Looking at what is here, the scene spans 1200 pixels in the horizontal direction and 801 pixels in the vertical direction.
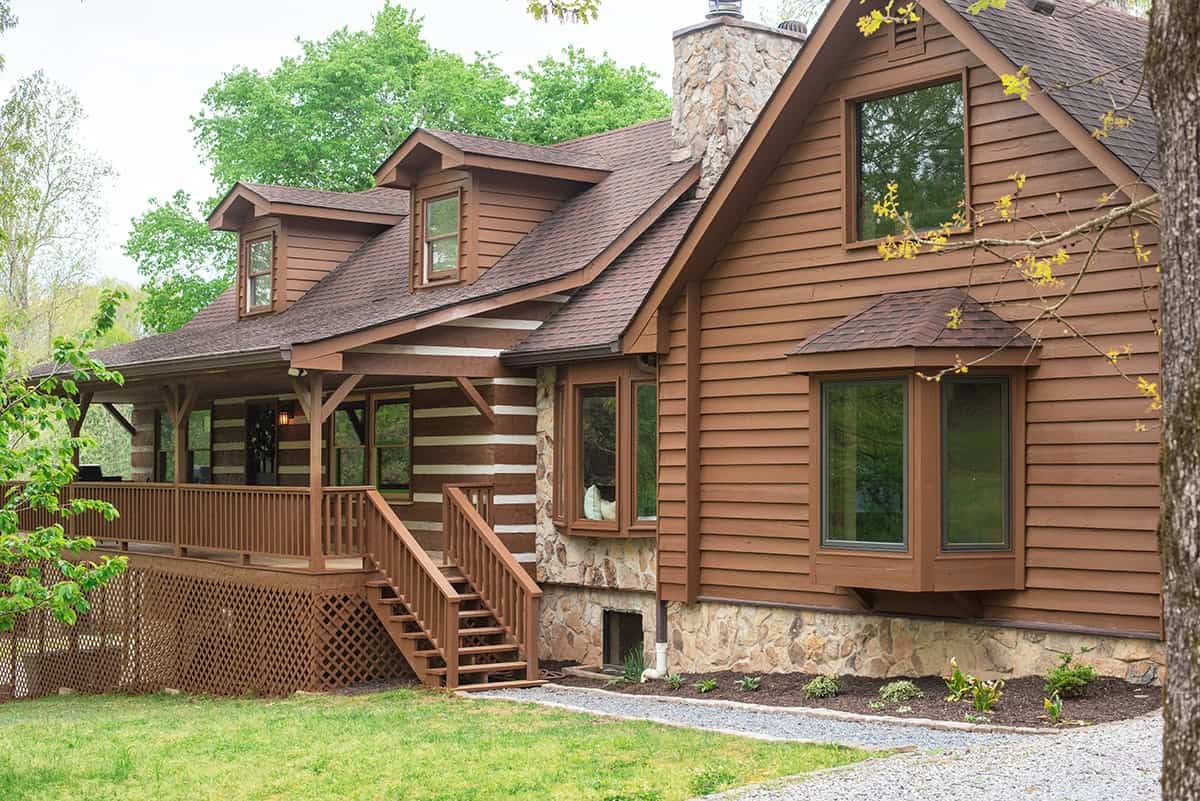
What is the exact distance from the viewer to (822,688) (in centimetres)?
1248

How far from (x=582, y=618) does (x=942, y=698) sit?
5.91m

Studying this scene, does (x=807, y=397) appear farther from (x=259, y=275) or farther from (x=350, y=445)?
(x=259, y=275)

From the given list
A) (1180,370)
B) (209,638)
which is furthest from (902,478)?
(209,638)

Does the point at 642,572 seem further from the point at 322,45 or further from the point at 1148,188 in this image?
the point at 322,45

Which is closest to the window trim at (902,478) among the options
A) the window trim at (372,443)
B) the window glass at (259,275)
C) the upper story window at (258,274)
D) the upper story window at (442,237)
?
the window trim at (372,443)

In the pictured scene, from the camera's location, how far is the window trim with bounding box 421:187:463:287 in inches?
755

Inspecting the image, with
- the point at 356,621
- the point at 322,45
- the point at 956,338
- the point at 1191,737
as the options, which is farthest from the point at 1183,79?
the point at 322,45

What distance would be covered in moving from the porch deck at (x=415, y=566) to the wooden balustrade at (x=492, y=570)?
0.4 inches

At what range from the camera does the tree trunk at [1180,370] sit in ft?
16.8

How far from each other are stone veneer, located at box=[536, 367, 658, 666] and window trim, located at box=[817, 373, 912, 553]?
3.46m

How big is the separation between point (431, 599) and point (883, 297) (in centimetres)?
575

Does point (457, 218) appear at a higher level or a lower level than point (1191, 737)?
higher

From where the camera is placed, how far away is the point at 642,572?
1581 cm

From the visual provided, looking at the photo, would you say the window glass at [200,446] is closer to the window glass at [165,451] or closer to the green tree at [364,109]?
the window glass at [165,451]
